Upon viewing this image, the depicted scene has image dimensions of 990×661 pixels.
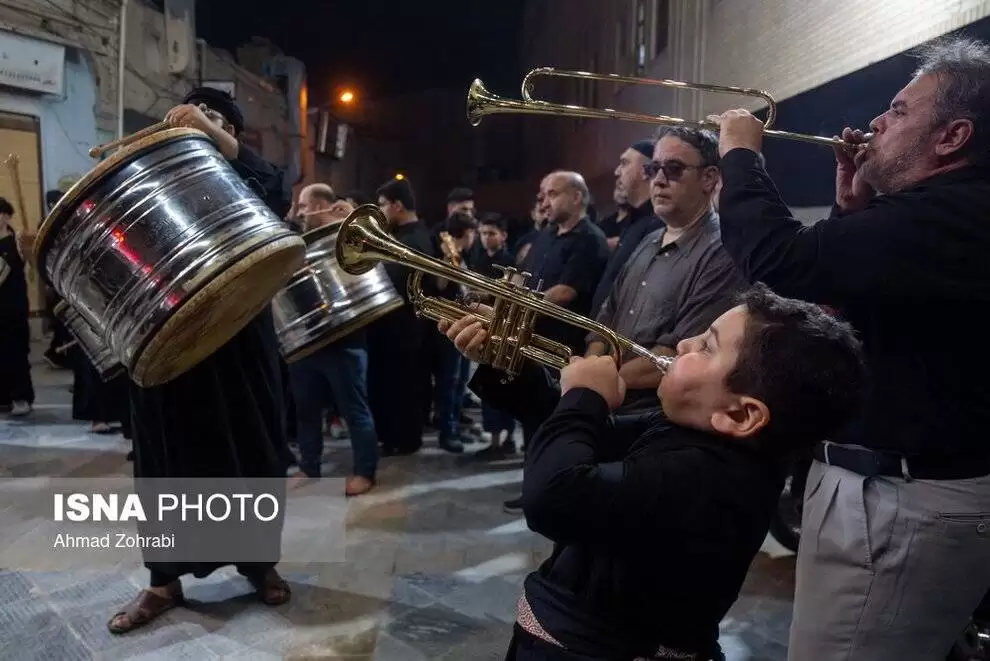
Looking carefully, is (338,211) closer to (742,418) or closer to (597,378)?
(597,378)

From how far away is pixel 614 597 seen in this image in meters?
1.34

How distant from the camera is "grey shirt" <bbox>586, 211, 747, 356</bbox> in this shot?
7.84 feet

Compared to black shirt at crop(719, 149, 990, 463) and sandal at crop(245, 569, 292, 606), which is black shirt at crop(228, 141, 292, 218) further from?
black shirt at crop(719, 149, 990, 463)

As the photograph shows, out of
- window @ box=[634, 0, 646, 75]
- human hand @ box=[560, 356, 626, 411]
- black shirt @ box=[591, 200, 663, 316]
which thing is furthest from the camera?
window @ box=[634, 0, 646, 75]

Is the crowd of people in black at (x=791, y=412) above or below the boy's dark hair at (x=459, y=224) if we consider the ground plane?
below

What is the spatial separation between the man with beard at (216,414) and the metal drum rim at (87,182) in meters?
0.36

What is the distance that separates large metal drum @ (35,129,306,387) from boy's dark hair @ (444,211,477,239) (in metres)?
4.03

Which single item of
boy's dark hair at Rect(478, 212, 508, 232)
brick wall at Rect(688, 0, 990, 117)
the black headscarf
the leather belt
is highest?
brick wall at Rect(688, 0, 990, 117)

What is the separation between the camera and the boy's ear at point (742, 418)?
1.29 m

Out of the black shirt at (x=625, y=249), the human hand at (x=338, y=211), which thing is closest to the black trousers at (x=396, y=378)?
the human hand at (x=338, y=211)

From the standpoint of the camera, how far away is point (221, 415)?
2801 mm

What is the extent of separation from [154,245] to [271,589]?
165 cm

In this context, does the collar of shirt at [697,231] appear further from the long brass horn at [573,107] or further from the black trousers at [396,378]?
the black trousers at [396,378]

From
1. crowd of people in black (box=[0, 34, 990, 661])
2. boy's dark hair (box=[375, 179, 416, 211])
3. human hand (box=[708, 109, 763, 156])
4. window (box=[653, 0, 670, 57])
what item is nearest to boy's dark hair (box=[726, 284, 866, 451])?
crowd of people in black (box=[0, 34, 990, 661])
